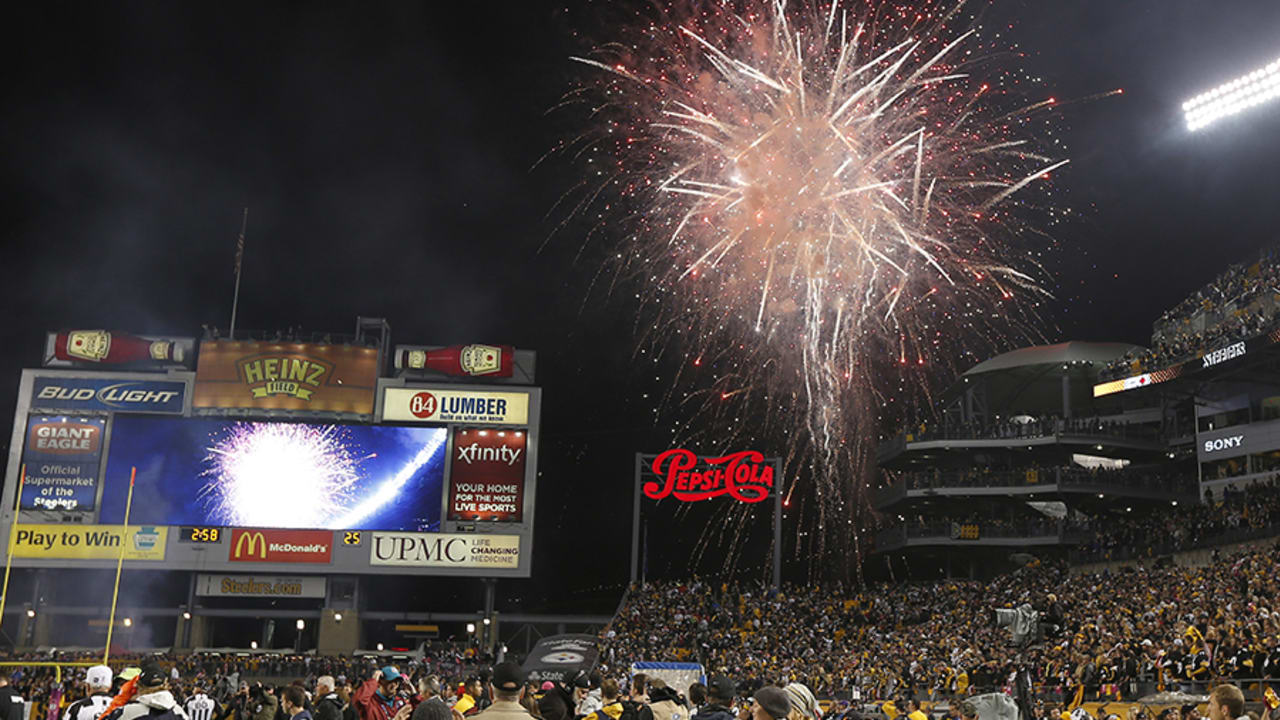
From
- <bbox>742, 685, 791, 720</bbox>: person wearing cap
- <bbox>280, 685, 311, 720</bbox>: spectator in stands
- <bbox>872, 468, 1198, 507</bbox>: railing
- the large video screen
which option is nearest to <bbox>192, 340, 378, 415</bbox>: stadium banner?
the large video screen

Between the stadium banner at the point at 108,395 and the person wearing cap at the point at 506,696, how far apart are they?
46.9 metres

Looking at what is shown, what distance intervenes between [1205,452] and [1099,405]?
1143 centimetres

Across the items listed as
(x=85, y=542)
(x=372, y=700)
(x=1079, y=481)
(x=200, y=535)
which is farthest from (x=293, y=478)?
(x=372, y=700)

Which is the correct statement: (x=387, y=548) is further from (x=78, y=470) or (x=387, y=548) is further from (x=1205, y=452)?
(x=1205, y=452)

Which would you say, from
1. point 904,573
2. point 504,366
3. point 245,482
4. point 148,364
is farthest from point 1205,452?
point 148,364

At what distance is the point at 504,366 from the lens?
51.5 meters

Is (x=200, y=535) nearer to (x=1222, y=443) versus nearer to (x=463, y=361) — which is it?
(x=463, y=361)

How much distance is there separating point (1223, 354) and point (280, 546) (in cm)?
3841

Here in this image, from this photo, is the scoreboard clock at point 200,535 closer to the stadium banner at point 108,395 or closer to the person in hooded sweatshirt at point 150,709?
the stadium banner at point 108,395

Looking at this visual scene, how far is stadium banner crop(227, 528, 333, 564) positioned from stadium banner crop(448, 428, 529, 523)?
17.7ft

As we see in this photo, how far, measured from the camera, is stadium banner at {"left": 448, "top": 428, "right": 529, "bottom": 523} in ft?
160

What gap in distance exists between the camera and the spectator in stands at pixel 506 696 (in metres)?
6.64

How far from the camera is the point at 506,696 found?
6.85m

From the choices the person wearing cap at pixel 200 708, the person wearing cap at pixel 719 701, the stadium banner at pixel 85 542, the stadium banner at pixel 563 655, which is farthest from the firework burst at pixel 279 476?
the person wearing cap at pixel 719 701
